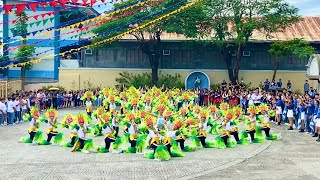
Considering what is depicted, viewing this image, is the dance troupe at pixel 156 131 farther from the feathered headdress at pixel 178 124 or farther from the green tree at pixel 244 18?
the green tree at pixel 244 18

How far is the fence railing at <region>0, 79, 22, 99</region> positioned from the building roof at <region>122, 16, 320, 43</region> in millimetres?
7829

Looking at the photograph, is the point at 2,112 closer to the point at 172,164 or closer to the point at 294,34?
the point at 172,164

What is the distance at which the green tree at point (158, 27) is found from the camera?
1299 inches

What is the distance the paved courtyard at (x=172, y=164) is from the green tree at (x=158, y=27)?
16194 millimetres

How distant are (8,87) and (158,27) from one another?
10010 millimetres

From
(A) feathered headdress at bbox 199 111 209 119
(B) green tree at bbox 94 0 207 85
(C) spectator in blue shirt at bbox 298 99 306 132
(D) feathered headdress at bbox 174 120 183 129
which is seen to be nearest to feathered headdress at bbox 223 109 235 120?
(A) feathered headdress at bbox 199 111 209 119

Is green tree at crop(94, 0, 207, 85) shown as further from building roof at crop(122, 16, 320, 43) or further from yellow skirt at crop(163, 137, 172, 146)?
yellow skirt at crop(163, 137, 172, 146)

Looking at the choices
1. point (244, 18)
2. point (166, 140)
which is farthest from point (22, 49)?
point (166, 140)

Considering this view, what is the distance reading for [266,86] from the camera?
33.9m

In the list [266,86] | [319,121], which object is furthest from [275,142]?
[266,86]

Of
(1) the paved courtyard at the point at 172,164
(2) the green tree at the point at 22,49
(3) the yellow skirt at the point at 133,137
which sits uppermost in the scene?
(2) the green tree at the point at 22,49

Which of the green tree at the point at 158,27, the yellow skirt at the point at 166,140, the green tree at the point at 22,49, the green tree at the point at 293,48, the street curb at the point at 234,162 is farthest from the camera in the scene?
the green tree at the point at 22,49

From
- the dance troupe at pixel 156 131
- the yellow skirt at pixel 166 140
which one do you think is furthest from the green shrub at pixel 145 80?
the yellow skirt at pixel 166 140

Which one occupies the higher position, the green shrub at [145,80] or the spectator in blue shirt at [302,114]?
the green shrub at [145,80]
